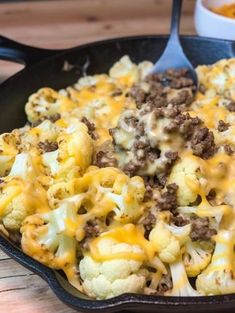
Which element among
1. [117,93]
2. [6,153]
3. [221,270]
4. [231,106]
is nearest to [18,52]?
[117,93]

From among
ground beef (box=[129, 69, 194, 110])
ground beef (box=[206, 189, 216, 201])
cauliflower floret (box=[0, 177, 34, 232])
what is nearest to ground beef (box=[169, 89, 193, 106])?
ground beef (box=[129, 69, 194, 110])

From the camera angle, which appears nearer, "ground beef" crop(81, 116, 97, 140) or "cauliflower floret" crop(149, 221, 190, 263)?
"cauliflower floret" crop(149, 221, 190, 263)

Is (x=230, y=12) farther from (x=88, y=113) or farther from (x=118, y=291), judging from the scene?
(x=118, y=291)

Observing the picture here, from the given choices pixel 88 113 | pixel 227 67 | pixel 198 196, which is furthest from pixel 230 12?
pixel 198 196

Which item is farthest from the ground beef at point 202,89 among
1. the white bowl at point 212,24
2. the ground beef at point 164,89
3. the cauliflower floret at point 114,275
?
the cauliflower floret at point 114,275

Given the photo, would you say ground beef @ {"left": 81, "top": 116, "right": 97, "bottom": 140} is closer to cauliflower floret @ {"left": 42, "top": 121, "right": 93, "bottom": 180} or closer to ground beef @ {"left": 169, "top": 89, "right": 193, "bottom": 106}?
cauliflower floret @ {"left": 42, "top": 121, "right": 93, "bottom": 180}
